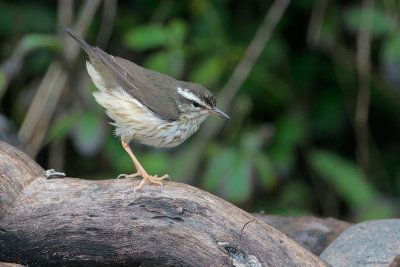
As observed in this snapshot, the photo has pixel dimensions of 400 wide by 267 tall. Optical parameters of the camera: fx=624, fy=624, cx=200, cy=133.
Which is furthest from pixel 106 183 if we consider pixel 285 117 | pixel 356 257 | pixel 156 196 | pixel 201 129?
pixel 285 117

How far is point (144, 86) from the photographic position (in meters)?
5.07

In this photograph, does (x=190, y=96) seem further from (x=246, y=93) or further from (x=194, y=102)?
(x=246, y=93)

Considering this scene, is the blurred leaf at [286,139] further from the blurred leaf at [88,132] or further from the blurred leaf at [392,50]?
the blurred leaf at [88,132]

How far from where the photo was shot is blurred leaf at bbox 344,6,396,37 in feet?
20.7

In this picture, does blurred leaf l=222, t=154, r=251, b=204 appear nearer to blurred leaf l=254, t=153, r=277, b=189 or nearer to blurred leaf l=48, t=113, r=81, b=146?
blurred leaf l=254, t=153, r=277, b=189

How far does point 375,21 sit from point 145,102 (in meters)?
2.79

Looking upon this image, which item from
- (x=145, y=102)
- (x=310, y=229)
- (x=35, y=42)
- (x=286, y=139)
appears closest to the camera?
(x=310, y=229)

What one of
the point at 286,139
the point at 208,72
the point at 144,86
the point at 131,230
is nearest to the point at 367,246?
the point at 131,230

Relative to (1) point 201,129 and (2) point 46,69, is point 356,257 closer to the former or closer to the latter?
(1) point 201,129

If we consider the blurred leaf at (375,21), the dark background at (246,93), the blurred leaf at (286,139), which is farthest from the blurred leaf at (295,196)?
the blurred leaf at (375,21)

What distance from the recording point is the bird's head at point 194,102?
5027 mm

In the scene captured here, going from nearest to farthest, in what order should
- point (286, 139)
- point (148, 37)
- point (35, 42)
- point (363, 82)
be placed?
point (35, 42), point (148, 37), point (286, 139), point (363, 82)

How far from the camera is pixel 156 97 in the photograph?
5.01m

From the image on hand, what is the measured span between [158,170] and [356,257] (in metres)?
2.39
